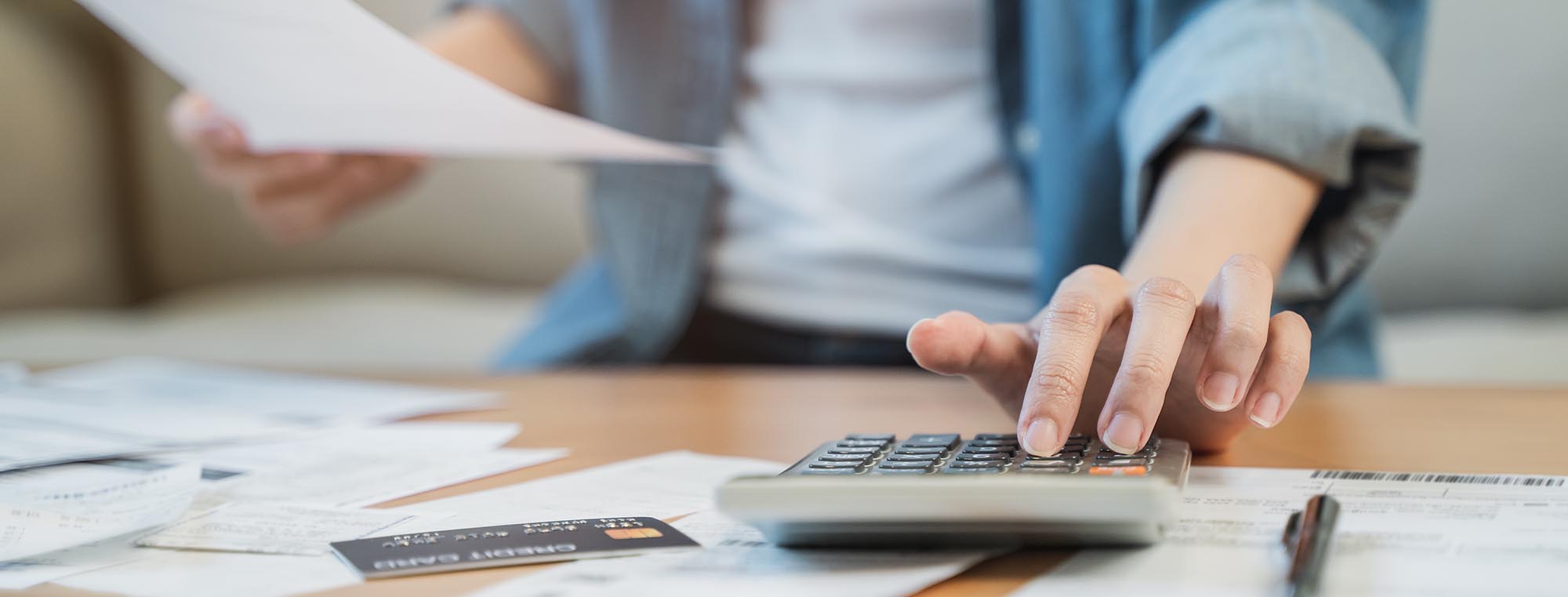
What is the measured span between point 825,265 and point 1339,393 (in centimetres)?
36

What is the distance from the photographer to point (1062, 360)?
37 centimetres

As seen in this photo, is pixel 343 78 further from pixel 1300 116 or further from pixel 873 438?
pixel 1300 116

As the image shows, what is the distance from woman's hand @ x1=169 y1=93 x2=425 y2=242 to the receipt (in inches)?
22.3

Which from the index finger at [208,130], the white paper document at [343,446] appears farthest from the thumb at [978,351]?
the index finger at [208,130]

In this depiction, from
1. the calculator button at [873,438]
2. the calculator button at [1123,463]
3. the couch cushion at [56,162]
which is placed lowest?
the calculator button at [1123,463]

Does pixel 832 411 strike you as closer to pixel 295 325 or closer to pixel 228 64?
pixel 228 64

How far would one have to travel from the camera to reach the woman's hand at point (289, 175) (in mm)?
777

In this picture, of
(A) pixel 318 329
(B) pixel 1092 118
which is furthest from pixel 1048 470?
(A) pixel 318 329

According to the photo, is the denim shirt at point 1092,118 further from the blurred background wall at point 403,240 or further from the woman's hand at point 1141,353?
the blurred background wall at point 403,240

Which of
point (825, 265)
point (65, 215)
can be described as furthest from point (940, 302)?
point (65, 215)

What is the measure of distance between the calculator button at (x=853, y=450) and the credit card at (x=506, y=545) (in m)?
0.07

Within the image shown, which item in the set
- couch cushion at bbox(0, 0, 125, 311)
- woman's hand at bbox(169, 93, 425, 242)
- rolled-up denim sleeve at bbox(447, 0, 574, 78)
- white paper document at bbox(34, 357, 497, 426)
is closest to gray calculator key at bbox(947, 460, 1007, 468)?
white paper document at bbox(34, 357, 497, 426)

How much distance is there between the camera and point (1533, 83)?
115 centimetres

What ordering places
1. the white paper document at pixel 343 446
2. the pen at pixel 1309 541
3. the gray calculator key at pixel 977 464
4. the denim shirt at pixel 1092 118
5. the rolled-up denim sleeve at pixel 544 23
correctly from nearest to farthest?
1. the pen at pixel 1309 541
2. the gray calculator key at pixel 977 464
3. the white paper document at pixel 343 446
4. the denim shirt at pixel 1092 118
5. the rolled-up denim sleeve at pixel 544 23
